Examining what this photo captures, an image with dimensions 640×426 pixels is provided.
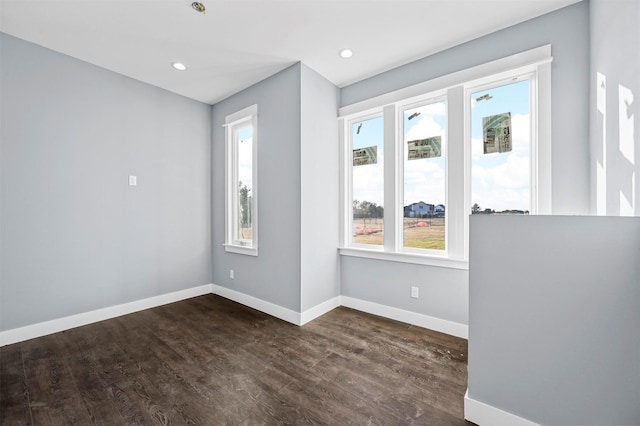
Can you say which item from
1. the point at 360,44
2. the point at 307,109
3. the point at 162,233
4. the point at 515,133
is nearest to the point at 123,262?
the point at 162,233

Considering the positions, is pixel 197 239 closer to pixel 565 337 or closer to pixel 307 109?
pixel 307 109

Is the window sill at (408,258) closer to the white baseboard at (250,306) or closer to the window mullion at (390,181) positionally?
the window mullion at (390,181)

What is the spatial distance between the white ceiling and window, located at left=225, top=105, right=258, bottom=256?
2.75 ft

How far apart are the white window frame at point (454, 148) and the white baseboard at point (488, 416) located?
4.18ft

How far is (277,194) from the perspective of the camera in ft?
10.4

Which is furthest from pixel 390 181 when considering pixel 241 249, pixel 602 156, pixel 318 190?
pixel 241 249

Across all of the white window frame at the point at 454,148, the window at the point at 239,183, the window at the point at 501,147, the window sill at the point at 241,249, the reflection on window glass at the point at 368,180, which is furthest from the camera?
the window at the point at 239,183

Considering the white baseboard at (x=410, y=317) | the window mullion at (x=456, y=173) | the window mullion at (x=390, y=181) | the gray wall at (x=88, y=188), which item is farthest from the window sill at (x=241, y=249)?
the window mullion at (x=456, y=173)

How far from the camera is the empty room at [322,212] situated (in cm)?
143

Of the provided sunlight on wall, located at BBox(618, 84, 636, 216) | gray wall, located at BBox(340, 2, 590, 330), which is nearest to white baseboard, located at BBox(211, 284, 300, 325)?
gray wall, located at BBox(340, 2, 590, 330)

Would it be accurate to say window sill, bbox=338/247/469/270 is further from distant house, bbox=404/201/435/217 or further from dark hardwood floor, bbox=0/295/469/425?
dark hardwood floor, bbox=0/295/469/425

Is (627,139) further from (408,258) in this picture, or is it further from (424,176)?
(408,258)

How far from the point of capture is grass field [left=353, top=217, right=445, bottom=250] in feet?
9.20

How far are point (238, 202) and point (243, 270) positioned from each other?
3.23ft
